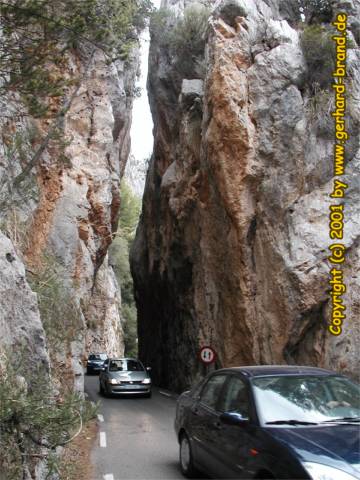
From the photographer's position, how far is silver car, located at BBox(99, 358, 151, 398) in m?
19.5

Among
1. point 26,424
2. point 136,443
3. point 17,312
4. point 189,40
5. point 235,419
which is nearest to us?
point 26,424

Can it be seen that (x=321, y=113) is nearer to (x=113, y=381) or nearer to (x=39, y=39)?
(x=39, y=39)

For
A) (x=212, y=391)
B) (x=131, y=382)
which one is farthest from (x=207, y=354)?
(x=212, y=391)

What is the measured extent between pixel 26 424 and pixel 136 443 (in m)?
5.97

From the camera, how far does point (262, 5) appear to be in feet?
66.0

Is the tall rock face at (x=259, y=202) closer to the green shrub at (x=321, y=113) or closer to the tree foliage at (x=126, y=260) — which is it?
the green shrub at (x=321, y=113)

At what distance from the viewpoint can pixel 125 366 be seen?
20.9 meters

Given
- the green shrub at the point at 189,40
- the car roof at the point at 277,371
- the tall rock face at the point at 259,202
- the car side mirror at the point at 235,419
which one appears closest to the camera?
the car side mirror at the point at 235,419

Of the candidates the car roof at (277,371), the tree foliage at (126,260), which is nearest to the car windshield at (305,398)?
the car roof at (277,371)

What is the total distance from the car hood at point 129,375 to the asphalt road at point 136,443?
185cm

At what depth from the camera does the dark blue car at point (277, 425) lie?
4.70 m

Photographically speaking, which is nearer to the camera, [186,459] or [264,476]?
[264,476]

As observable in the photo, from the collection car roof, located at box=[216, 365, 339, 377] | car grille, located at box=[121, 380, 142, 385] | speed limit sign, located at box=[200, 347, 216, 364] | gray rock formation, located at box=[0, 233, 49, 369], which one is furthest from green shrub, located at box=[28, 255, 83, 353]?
car grille, located at box=[121, 380, 142, 385]

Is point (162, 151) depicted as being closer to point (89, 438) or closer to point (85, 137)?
point (85, 137)
